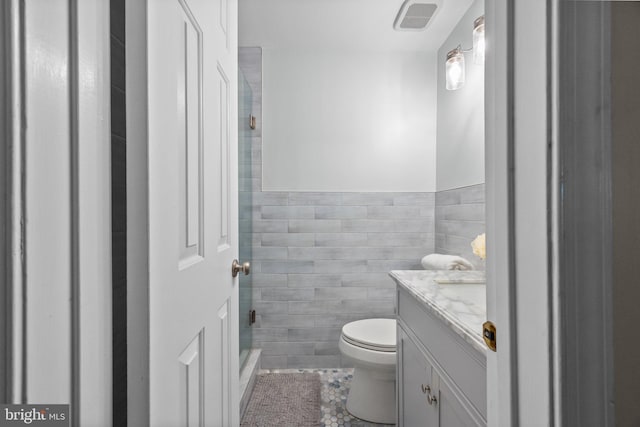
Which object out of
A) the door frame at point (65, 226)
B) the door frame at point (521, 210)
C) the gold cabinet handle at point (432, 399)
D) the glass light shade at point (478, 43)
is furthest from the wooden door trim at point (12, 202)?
the glass light shade at point (478, 43)

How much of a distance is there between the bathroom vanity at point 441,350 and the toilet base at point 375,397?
0.93 ft

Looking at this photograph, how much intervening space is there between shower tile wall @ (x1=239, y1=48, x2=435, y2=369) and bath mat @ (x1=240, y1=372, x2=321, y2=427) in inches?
6.2

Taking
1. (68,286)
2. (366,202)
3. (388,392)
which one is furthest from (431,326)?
(366,202)

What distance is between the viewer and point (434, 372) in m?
1.08

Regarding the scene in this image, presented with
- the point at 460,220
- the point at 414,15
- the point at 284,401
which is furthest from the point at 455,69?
the point at 284,401

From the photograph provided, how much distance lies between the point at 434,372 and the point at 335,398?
116 centimetres

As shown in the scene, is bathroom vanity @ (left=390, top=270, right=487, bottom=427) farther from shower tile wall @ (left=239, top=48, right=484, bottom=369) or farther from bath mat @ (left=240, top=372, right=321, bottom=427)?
shower tile wall @ (left=239, top=48, right=484, bottom=369)

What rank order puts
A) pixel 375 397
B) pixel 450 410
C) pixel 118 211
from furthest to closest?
pixel 375 397, pixel 450 410, pixel 118 211

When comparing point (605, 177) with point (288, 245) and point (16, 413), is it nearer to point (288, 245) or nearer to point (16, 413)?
point (16, 413)

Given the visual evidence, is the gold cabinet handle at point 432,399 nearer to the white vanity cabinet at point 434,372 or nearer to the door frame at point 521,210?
the white vanity cabinet at point 434,372

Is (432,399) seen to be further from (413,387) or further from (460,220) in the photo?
(460,220)

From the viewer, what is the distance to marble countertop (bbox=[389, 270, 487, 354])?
85 cm

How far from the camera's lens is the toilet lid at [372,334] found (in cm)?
173

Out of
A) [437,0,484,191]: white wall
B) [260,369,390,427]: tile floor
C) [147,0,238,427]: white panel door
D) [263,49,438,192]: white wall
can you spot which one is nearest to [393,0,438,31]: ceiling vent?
[437,0,484,191]: white wall
